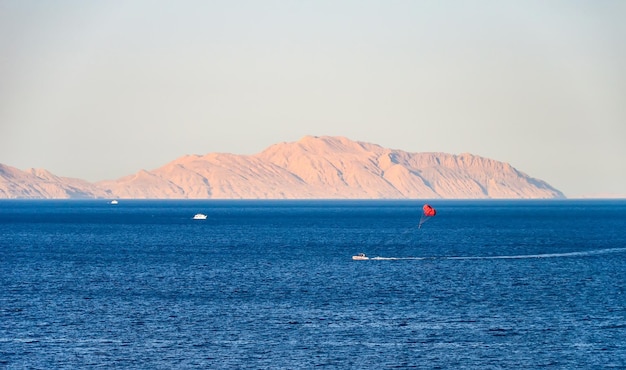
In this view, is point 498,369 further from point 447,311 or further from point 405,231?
point 405,231

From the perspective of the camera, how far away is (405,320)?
66.2m

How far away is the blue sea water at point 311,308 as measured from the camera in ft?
180

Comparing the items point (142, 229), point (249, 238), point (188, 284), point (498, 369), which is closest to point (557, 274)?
point (188, 284)

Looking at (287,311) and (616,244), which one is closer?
(287,311)

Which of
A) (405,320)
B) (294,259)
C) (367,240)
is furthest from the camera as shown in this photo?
(367,240)

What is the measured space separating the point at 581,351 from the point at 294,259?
2449 inches

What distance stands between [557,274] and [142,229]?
115536mm

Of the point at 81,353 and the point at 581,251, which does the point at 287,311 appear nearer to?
the point at 81,353

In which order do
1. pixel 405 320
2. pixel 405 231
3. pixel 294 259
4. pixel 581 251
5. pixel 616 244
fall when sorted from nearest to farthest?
pixel 405 320 → pixel 294 259 → pixel 581 251 → pixel 616 244 → pixel 405 231

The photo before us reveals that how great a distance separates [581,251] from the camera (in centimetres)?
12825

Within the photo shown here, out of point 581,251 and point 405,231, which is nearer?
point 581,251

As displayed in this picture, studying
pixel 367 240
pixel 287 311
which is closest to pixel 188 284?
pixel 287 311

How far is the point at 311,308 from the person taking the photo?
236ft

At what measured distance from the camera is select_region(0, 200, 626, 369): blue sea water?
180ft
